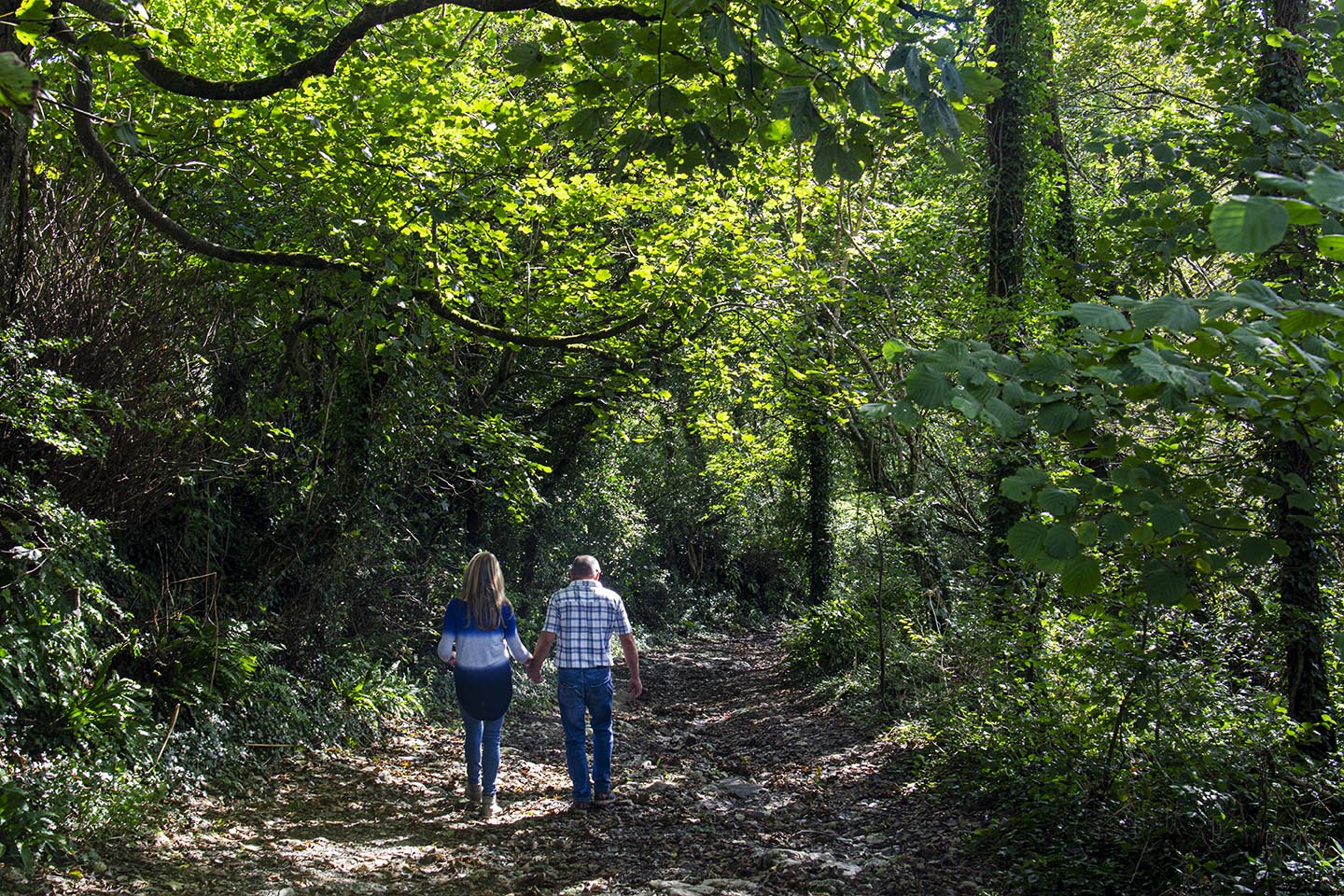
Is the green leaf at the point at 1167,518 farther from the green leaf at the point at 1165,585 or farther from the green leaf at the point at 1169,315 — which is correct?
the green leaf at the point at 1169,315

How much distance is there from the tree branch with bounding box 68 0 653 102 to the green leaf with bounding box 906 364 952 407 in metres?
2.38

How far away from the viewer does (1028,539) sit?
347 centimetres

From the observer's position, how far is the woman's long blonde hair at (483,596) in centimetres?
763

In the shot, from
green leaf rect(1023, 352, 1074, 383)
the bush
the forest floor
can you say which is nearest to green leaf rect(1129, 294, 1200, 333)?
green leaf rect(1023, 352, 1074, 383)

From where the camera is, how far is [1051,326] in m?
10.6

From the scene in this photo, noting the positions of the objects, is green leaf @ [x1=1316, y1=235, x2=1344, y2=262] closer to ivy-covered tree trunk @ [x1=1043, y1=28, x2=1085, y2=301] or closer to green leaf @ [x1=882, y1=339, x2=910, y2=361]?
green leaf @ [x1=882, y1=339, x2=910, y2=361]

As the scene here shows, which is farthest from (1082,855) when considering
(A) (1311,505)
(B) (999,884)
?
(A) (1311,505)

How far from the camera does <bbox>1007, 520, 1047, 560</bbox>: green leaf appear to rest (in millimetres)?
3422

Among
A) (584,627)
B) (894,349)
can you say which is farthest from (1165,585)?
(584,627)

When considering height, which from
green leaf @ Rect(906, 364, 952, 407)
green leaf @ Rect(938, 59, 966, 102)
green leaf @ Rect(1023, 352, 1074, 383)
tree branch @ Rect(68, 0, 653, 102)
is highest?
tree branch @ Rect(68, 0, 653, 102)

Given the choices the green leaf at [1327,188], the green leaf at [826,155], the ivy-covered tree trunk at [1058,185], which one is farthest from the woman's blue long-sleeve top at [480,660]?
the ivy-covered tree trunk at [1058,185]

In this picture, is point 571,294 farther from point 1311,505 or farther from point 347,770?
point 1311,505

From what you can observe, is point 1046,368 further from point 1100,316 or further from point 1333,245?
point 1333,245

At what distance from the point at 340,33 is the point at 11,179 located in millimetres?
1896
